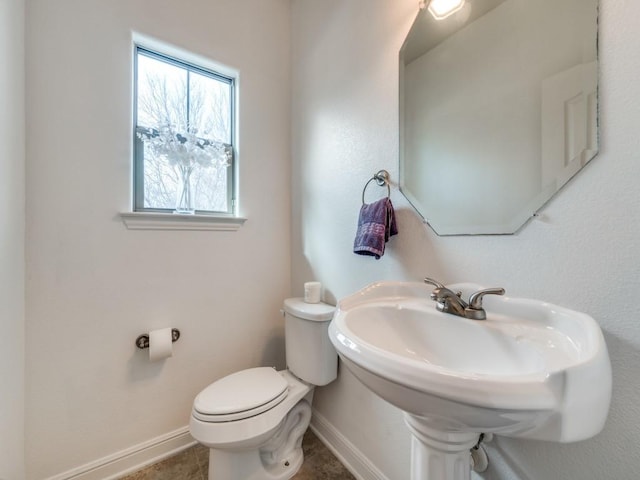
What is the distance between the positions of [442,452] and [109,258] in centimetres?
144

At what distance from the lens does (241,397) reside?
1.08 metres

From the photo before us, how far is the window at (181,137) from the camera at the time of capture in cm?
132

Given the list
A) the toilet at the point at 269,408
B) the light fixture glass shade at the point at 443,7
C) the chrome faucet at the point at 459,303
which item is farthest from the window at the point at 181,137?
the chrome faucet at the point at 459,303

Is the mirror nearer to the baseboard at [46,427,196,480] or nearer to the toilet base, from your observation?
the toilet base

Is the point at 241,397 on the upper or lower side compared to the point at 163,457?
upper

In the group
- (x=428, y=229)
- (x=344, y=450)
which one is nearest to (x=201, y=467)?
(x=344, y=450)

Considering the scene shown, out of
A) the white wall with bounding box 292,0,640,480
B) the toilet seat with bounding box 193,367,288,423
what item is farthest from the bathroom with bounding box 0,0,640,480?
the toilet seat with bounding box 193,367,288,423

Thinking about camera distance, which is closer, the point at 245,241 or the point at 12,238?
the point at 12,238

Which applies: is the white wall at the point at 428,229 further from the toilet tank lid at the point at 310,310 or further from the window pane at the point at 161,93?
the window pane at the point at 161,93

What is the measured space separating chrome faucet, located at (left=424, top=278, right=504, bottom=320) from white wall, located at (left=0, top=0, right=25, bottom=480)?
4.47 ft

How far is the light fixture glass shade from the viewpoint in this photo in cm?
85

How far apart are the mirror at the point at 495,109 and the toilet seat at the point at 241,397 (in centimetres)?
97

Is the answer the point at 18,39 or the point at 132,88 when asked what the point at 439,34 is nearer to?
the point at 132,88

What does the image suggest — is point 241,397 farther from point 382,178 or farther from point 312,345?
point 382,178
